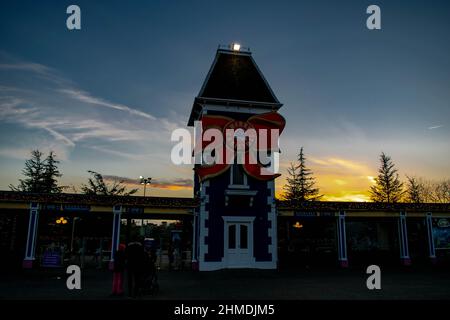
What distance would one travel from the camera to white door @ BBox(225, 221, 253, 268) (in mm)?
19953

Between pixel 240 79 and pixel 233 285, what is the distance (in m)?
12.9

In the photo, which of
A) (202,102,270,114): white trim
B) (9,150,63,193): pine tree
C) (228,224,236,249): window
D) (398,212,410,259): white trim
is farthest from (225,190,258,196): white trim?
(9,150,63,193): pine tree

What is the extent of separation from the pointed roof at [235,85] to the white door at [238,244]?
7183mm

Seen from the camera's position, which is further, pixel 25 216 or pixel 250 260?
pixel 25 216

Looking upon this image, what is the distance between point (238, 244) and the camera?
20.2 meters

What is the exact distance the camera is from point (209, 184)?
20516 mm

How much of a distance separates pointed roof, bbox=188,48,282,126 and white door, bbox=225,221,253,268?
23.6 ft

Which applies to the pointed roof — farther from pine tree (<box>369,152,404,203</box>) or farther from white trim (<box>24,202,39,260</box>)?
pine tree (<box>369,152,404,203</box>)

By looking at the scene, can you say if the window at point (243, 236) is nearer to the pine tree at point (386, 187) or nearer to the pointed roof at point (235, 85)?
the pointed roof at point (235, 85)

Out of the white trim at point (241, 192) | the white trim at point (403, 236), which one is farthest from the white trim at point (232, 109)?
the white trim at point (403, 236)

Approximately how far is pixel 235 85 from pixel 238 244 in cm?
963
